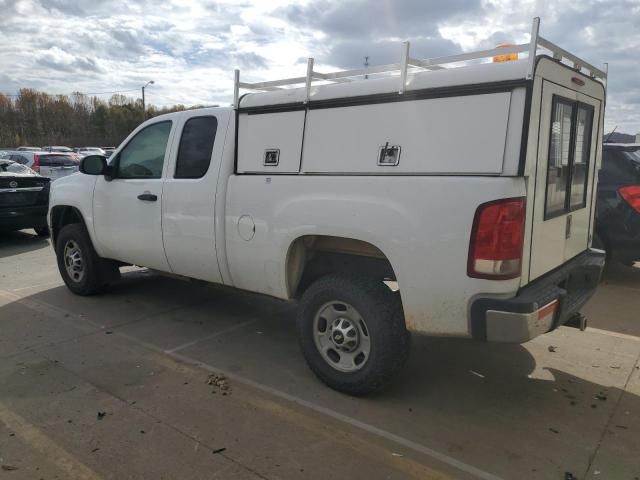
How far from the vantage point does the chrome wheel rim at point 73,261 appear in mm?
5842

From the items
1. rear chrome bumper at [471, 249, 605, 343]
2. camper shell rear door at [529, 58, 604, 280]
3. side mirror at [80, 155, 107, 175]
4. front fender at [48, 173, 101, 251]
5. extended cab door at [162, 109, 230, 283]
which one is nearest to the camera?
rear chrome bumper at [471, 249, 605, 343]

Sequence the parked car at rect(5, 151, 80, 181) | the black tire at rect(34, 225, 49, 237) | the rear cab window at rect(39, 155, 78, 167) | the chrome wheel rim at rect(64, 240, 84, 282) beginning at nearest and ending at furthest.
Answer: the chrome wheel rim at rect(64, 240, 84, 282)
the black tire at rect(34, 225, 49, 237)
the parked car at rect(5, 151, 80, 181)
the rear cab window at rect(39, 155, 78, 167)

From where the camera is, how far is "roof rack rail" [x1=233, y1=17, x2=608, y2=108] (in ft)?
9.47

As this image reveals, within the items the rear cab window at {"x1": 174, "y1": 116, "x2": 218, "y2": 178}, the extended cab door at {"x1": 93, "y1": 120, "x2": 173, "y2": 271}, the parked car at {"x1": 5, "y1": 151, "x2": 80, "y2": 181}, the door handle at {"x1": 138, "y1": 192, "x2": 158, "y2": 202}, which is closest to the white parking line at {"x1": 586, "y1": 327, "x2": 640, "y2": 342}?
the rear cab window at {"x1": 174, "y1": 116, "x2": 218, "y2": 178}

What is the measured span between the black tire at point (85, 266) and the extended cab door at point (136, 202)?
260mm

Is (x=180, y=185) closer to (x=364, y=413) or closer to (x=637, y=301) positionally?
(x=364, y=413)

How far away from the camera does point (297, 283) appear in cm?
393

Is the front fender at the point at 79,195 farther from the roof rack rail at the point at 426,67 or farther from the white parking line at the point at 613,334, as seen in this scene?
the white parking line at the point at 613,334

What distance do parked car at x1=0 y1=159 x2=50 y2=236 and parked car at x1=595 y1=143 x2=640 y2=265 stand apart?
29.9ft

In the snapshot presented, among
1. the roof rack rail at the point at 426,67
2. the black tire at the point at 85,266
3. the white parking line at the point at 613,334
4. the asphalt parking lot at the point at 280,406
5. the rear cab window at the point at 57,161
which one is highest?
the roof rack rail at the point at 426,67

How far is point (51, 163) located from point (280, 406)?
16.3 metres

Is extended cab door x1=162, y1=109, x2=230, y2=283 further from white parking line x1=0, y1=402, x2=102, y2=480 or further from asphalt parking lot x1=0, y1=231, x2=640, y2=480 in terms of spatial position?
white parking line x1=0, y1=402, x2=102, y2=480

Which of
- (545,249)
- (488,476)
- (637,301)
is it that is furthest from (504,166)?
(637,301)

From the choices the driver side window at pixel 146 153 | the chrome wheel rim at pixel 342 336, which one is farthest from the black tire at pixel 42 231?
the chrome wheel rim at pixel 342 336
